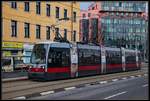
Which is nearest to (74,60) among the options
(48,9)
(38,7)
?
(38,7)

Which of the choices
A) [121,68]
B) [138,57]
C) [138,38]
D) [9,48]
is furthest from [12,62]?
[138,38]

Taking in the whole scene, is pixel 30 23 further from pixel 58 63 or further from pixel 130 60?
pixel 58 63

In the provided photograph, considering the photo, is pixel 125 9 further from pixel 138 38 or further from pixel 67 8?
pixel 67 8

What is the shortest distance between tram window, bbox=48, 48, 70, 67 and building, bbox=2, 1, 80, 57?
9.68m

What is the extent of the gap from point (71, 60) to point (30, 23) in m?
20.3

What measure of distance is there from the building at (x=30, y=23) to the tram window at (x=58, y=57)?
31.8ft

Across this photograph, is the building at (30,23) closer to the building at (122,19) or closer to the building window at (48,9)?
the building window at (48,9)

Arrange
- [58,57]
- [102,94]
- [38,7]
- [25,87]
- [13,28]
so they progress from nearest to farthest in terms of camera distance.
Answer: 1. [102,94]
2. [25,87]
3. [58,57]
4. [13,28]
5. [38,7]

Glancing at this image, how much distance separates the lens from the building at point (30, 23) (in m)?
46.5

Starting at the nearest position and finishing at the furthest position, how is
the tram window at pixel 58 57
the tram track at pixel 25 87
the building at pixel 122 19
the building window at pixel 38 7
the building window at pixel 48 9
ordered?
the tram track at pixel 25 87 < the tram window at pixel 58 57 < the building window at pixel 38 7 < the building window at pixel 48 9 < the building at pixel 122 19

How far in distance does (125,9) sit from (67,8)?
3607 inches

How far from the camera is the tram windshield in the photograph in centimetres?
2905

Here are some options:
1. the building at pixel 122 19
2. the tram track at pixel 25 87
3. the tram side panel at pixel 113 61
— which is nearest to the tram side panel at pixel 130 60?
the tram side panel at pixel 113 61

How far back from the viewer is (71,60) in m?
32.3
